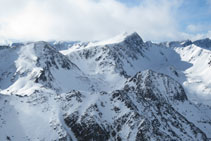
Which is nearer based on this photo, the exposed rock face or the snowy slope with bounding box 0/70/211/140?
the snowy slope with bounding box 0/70/211/140

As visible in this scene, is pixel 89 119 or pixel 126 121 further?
pixel 126 121

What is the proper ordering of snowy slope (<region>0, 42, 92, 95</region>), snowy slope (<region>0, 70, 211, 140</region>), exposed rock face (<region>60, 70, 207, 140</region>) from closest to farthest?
snowy slope (<region>0, 70, 211, 140</region>) → exposed rock face (<region>60, 70, 207, 140</region>) → snowy slope (<region>0, 42, 92, 95</region>)

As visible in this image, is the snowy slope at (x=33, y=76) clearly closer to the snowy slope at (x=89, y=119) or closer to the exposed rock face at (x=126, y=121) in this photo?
the snowy slope at (x=89, y=119)

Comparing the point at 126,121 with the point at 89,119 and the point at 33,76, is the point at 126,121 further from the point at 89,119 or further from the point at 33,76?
the point at 33,76

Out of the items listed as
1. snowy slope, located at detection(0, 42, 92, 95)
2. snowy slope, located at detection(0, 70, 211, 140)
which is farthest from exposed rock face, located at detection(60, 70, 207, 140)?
snowy slope, located at detection(0, 42, 92, 95)

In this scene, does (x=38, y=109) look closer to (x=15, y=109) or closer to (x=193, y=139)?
(x=15, y=109)

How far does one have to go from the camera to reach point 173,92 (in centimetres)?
18662

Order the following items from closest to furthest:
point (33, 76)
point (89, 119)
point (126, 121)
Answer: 1. point (89, 119)
2. point (126, 121)
3. point (33, 76)

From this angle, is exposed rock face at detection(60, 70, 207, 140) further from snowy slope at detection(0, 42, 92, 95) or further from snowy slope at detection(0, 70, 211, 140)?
snowy slope at detection(0, 42, 92, 95)

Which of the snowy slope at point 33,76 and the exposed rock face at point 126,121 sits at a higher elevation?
the snowy slope at point 33,76

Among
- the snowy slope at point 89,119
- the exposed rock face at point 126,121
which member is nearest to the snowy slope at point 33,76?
the snowy slope at point 89,119

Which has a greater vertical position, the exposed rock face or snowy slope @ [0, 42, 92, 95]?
snowy slope @ [0, 42, 92, 95]

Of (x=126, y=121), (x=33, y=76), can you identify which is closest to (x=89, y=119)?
(x=126, y=121)

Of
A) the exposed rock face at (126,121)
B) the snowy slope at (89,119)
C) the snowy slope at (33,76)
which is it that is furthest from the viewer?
the snowy slope at (33,76)
